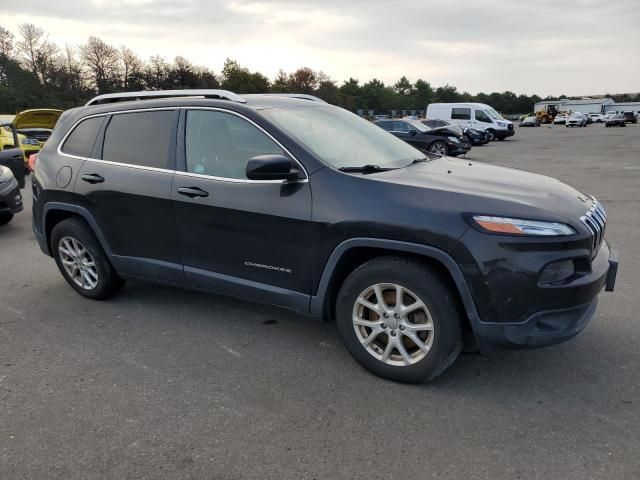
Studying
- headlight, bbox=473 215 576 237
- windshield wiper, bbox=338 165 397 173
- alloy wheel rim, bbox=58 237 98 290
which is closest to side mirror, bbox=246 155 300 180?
windshield wiper, bbox=338 165 397 173

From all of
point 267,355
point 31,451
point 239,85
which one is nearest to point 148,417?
point 31,451

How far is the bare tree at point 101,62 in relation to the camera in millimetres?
64850

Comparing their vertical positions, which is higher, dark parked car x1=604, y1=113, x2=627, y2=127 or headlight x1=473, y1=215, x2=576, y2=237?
headlight x1=473, y1=215, x2=576, y2=237

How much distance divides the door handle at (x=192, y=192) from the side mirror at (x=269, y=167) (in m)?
0.57

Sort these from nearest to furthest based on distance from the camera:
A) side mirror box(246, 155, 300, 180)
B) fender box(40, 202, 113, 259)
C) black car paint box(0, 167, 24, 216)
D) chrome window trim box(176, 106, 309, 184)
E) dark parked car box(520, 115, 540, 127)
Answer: side mirror box(246, 155, 300, 180) < chrome window trim box(176, 106, 309, 184) < fender box(40, 202, 113, 259) < black car paint box(0, 167, 24, 216) < dark parked car box(520, 115, 540, 127)

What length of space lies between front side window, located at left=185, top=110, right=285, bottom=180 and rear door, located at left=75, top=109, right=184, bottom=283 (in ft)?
0.59

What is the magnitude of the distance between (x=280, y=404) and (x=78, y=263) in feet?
8.61

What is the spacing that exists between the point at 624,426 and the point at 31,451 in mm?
3013

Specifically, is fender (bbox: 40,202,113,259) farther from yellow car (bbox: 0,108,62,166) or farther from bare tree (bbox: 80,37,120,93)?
bare tree (bbox: 80,37,120,93)

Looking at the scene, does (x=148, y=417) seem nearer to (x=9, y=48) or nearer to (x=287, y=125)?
(x=287, y=125)

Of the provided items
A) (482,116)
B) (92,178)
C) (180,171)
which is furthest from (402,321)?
(482,116)

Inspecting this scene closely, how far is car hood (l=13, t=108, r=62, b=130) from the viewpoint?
48.2 ft

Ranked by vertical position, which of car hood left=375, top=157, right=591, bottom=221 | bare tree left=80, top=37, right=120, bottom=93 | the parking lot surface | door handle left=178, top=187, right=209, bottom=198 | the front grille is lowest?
the parking lot surface

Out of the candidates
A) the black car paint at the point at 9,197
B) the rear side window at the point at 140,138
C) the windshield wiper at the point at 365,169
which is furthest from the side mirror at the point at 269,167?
the black car paint at the point at 9,197
